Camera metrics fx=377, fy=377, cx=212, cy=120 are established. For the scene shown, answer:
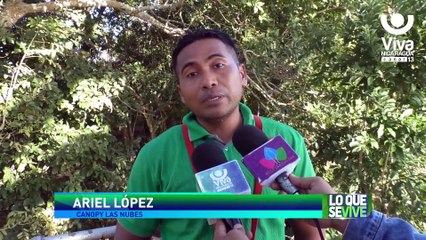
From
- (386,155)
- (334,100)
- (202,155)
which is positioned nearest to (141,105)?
(334,100)

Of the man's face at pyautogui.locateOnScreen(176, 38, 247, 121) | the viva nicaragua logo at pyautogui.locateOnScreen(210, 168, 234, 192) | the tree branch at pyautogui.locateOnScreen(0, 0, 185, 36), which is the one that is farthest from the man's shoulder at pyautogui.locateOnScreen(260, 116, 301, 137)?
the tree branch at pyautogui.locateOnScreen(0, 0, 185, 36)

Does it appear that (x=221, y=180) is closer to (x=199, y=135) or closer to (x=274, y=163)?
(x=274, y=163)

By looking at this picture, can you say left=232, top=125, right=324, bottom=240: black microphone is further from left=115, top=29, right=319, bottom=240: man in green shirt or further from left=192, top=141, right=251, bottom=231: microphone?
left=115, top=29, right=319, bottom=240: man in green shirt

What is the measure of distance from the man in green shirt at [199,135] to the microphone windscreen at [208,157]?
0.37 ft

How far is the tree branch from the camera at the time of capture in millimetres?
3529

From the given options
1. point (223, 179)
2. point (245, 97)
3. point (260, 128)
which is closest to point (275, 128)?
point (260, 128)

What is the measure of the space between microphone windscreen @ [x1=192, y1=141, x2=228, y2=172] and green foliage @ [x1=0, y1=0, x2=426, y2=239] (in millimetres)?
1703

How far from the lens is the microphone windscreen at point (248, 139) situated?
1080 millimetres

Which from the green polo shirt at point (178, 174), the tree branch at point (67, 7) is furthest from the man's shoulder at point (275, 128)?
the tree branch at point (67, 7)

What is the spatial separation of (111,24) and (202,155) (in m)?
4.04

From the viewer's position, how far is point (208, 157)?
1058 millimetres

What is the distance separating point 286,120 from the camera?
395cm

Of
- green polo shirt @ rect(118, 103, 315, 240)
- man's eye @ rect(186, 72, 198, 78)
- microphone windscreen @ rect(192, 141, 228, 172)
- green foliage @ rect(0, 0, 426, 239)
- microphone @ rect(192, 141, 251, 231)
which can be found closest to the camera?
microphone @ rect(192, 141, 251, 231)

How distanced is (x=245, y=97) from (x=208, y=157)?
3153 mm
